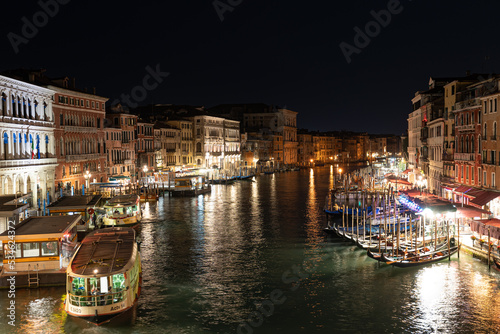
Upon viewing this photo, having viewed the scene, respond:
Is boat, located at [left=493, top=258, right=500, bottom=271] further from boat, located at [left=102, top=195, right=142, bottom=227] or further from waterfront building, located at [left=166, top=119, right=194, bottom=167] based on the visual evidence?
waterfront building, located at [left=166, top=119, right=194, bottom=167]

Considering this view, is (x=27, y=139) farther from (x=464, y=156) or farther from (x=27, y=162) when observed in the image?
(x=464, y=156)

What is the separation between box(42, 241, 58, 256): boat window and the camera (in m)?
16.4

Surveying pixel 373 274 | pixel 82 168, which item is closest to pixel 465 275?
pixel 373 274

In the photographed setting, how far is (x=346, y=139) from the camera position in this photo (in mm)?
150000

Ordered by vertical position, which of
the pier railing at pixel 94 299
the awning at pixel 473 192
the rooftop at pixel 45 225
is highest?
the awning at pixel 473 192

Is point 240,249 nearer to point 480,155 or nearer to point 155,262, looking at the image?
point 155,262

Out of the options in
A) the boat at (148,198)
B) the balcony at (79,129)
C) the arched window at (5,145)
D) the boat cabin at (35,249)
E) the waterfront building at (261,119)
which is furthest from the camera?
the waterfront building at (261,119)

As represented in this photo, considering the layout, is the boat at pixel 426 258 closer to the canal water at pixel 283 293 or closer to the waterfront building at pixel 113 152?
the canal water at pixel 283 293

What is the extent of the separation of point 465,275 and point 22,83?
2454 centimetres

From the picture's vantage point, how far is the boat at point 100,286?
13.5 m

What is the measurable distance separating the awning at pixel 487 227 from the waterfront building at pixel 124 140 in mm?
32209

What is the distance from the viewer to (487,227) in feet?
65.4

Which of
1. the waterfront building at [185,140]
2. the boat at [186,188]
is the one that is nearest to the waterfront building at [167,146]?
the waterfront building at [185,140]

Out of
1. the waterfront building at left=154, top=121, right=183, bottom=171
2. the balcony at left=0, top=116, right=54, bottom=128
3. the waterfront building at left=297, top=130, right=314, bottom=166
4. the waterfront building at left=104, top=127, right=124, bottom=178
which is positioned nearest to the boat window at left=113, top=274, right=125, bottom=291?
the balcony at left=0, top=116, right=54, bottom=128
